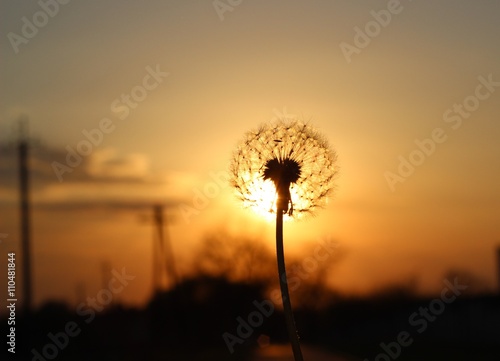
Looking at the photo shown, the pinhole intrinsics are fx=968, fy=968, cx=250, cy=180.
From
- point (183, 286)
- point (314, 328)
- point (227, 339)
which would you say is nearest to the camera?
point (227, 339)

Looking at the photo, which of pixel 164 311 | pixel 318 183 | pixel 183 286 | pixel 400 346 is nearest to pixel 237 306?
pixel 183 286

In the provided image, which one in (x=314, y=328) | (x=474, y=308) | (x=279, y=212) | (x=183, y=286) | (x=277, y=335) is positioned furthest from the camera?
(x=314, y=328)

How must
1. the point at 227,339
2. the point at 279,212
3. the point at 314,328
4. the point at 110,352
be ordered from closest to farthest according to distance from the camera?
the point at 279,212, the point at 110,352, the point at 227,339, the point at 314,328

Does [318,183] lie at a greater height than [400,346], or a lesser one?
greater

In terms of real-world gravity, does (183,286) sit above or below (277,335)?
above

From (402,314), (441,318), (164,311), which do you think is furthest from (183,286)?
(441,318)

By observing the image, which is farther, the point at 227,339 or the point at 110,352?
the point at 227,339

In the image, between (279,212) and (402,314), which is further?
(402,314)

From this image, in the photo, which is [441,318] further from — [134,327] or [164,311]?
[134,327]

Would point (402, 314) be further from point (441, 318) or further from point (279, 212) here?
point (279, 212)
